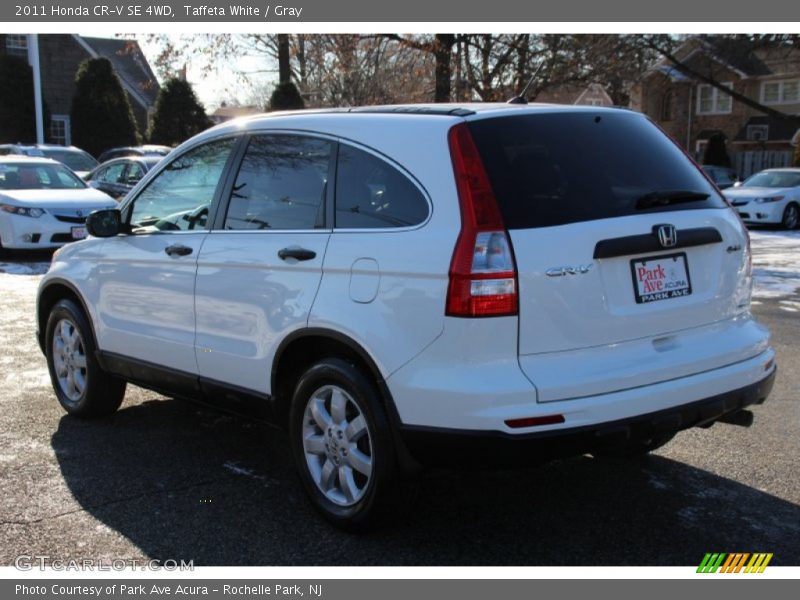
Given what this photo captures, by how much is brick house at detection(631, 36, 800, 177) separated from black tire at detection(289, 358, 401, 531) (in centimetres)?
4096

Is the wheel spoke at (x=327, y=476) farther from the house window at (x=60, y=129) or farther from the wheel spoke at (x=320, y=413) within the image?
the house window at (x=60, y=129)

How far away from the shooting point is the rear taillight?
11.0 feet

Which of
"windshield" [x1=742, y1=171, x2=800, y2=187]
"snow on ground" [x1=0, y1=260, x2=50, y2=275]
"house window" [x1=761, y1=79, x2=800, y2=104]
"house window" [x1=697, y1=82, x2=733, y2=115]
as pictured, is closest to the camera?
"snow on ground" [x1=0, y1=260, x2=50, y2=275]

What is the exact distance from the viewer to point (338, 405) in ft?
12.8

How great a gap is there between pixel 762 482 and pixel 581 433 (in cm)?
164

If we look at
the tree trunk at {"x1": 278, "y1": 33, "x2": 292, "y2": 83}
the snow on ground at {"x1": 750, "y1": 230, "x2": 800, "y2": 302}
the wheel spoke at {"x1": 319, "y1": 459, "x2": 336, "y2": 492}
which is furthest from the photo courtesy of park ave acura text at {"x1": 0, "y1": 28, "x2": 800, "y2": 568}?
the tree trunk at {"x1": 278, "y1": 33, "x2": 292, "y2": 83}

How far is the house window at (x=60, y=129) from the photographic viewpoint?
39.2m

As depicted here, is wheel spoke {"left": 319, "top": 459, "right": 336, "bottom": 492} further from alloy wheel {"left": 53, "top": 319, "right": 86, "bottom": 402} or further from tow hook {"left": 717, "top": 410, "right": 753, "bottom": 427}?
alloy wheel {"left": 53, "top": 319, "right": 86, "bottom": 402}

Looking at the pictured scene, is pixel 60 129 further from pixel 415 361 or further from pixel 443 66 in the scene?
pixel 415 361

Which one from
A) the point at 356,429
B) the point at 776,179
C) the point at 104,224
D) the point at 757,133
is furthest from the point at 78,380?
the point at 757,133

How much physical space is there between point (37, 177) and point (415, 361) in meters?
12.8
